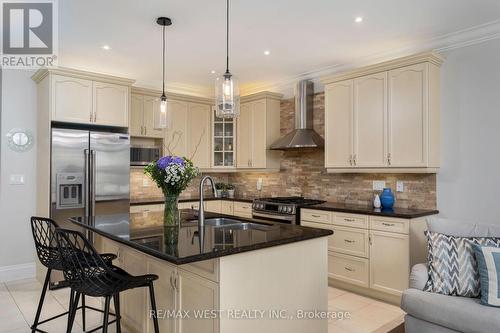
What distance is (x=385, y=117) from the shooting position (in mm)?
3859

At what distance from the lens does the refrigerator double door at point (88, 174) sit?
157 inches

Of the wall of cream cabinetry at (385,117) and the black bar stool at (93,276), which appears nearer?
the black bar stool at (93,276)

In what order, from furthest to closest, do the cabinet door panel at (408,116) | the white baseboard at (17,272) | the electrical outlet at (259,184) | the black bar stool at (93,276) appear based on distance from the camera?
the electrical outlet at (259,184) → the white baseboard at (17,272) → the cabinet door panel at (408,116) → the black bar stool at (93,276)

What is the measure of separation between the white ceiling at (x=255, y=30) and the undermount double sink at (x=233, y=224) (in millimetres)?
1879

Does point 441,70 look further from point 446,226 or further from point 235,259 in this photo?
point 235,259

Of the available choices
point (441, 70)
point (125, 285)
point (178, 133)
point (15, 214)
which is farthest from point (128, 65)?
point (441, 70)

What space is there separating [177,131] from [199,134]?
1.41 feet

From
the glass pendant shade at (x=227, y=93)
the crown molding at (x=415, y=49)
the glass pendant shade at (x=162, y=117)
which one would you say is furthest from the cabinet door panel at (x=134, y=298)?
the crown molding at (x=415, y=49)

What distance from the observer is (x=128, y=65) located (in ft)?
15.4

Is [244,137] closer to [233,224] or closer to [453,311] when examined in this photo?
[233,224]

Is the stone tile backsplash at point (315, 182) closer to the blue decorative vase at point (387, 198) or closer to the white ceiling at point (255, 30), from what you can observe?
the blue decorative vase at point (387, 198)

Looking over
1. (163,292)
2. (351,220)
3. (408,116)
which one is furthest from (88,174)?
(408,116)

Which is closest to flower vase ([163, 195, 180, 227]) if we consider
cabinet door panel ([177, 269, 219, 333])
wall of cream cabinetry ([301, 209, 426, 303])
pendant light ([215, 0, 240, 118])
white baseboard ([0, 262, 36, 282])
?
cabinet door panel ([177, 269, 219, 333])

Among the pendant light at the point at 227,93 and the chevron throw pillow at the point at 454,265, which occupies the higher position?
the pendant light at the point at 227,93
